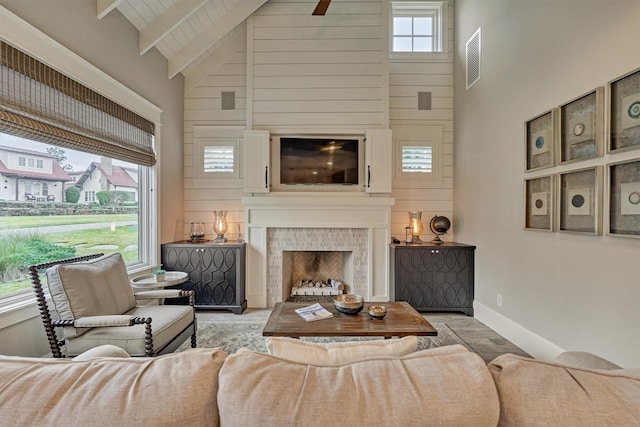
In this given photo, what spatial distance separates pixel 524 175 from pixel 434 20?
2845 mm

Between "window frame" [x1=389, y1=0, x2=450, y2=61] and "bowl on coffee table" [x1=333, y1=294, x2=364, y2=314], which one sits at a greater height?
"window frame" [x1=389, y1=0, x2=450, y2=61]

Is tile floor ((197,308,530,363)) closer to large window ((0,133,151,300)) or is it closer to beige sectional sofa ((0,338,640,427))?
large window ((0,133,151,300))

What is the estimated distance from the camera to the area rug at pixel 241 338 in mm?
2881

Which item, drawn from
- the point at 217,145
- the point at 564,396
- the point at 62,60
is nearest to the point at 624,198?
the point at 564,396

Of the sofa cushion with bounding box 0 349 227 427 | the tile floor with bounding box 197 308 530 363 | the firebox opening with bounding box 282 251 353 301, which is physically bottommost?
the tile floor with bounding box 197 308 530 363

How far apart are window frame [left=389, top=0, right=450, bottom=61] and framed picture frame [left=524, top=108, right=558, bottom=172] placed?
6.86ft

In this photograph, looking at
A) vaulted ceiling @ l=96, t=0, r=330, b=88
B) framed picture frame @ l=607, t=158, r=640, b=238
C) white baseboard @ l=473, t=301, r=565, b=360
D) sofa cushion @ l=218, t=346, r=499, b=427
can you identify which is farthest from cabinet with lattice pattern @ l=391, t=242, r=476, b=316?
sofa cushion @ l=218, t=346, r=499, b=427

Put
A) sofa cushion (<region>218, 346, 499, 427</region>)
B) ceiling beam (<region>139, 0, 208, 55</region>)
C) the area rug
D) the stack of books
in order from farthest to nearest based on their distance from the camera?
ceiling beam (<region>139, 0, 208, 55</region>)
the area rug
the stack of books
sofa cushion (<region>218, 346, 499, 427</region>)

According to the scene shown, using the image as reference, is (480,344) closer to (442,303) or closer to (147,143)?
(442,303)

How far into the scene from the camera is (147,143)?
3.45 metres

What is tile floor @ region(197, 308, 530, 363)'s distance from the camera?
9.14 ft

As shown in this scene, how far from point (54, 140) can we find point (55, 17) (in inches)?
35.8

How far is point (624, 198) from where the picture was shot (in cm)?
182

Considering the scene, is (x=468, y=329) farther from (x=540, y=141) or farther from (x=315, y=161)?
(x=315, y=161)
